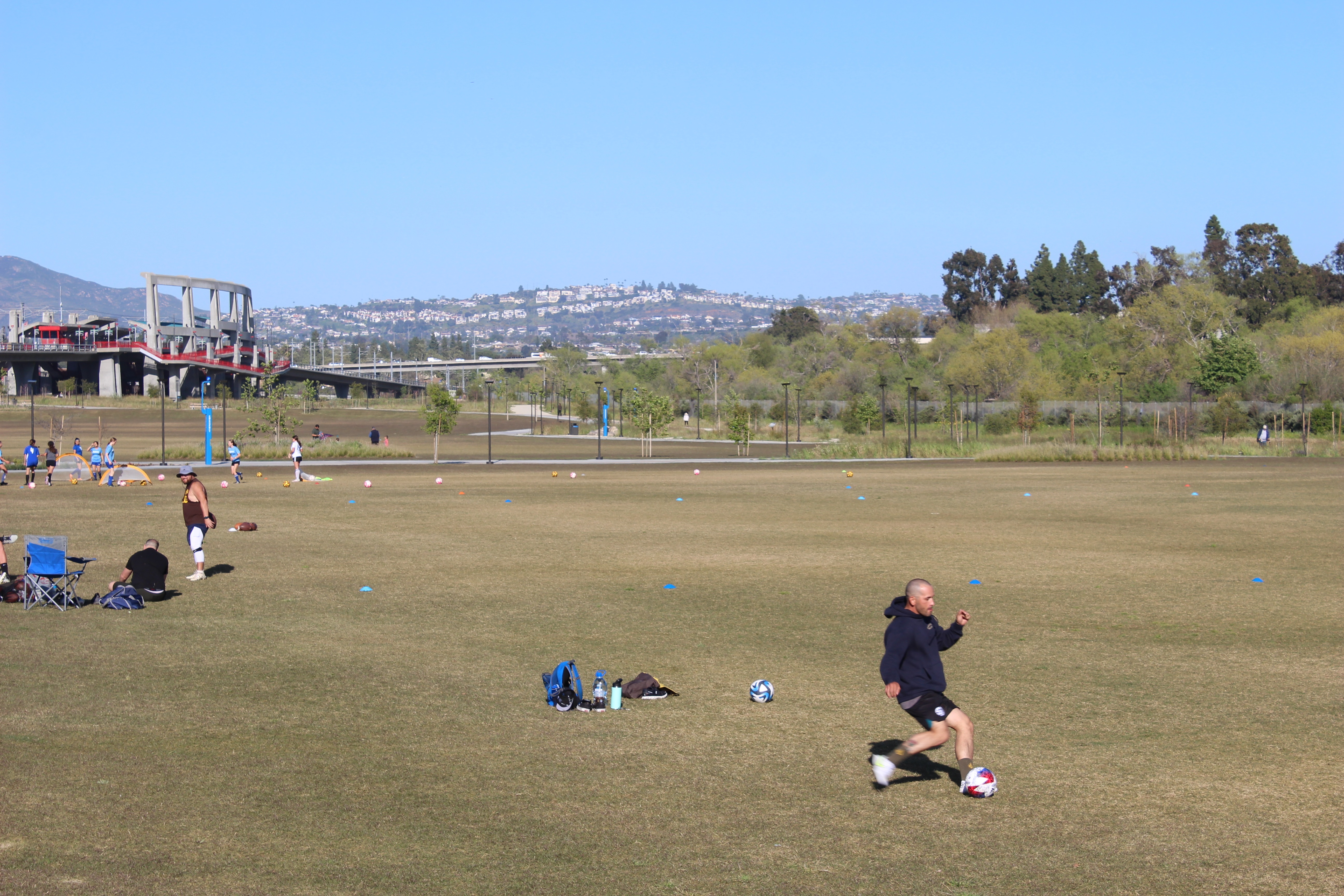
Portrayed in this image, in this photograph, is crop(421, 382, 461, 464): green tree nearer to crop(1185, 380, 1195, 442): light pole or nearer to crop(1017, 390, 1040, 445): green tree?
crop(1017, 390, 1040, 445): green tree

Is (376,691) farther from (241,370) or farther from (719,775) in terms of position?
(241,370)

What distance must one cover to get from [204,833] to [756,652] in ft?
22.5

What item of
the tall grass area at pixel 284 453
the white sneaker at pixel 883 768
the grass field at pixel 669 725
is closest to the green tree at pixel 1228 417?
the tall grass area at pixel 284 453

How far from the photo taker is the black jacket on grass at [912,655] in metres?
8.49

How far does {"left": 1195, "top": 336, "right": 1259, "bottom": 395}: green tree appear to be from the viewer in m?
93.7

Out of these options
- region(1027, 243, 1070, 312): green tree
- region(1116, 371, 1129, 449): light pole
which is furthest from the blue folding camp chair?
region(1027, 243, 1070, 312): green tree

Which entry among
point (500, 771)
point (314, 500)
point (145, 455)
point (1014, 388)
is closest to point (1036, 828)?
point (500, 771)

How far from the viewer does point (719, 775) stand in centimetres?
881

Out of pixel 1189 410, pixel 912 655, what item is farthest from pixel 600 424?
pixel 912 655

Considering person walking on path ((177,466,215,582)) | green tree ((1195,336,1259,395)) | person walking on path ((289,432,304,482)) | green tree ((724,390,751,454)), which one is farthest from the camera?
green tree ((1195,336,1259,395))

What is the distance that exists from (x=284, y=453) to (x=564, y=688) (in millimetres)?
48020

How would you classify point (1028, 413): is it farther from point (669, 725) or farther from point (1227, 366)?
point (669, 725)

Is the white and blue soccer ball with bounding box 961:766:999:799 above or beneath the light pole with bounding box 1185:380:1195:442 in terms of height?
beneath

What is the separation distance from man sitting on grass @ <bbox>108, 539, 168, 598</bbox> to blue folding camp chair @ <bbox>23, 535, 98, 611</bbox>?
53 centimetres
